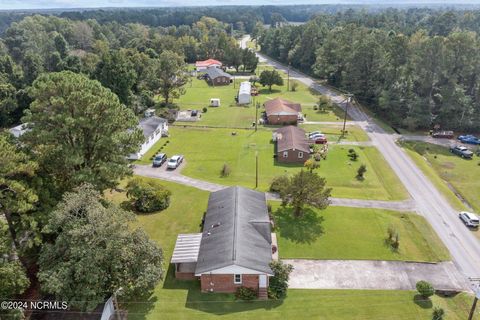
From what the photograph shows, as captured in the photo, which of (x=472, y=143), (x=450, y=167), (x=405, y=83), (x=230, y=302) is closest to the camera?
(x=230, y=302)

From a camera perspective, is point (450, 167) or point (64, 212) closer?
point (64, 212)

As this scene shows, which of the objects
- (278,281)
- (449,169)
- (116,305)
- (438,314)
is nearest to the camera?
(116,305)

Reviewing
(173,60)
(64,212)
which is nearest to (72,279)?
(64,212)

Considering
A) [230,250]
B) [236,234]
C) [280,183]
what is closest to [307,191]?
[280,183]

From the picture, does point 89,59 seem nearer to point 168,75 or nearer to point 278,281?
point 168,75

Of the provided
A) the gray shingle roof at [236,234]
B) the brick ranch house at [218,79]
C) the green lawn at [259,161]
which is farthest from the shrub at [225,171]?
the brick ranch house at [218,79]

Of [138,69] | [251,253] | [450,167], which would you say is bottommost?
[450,167]

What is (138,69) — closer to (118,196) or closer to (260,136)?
(260,136)
